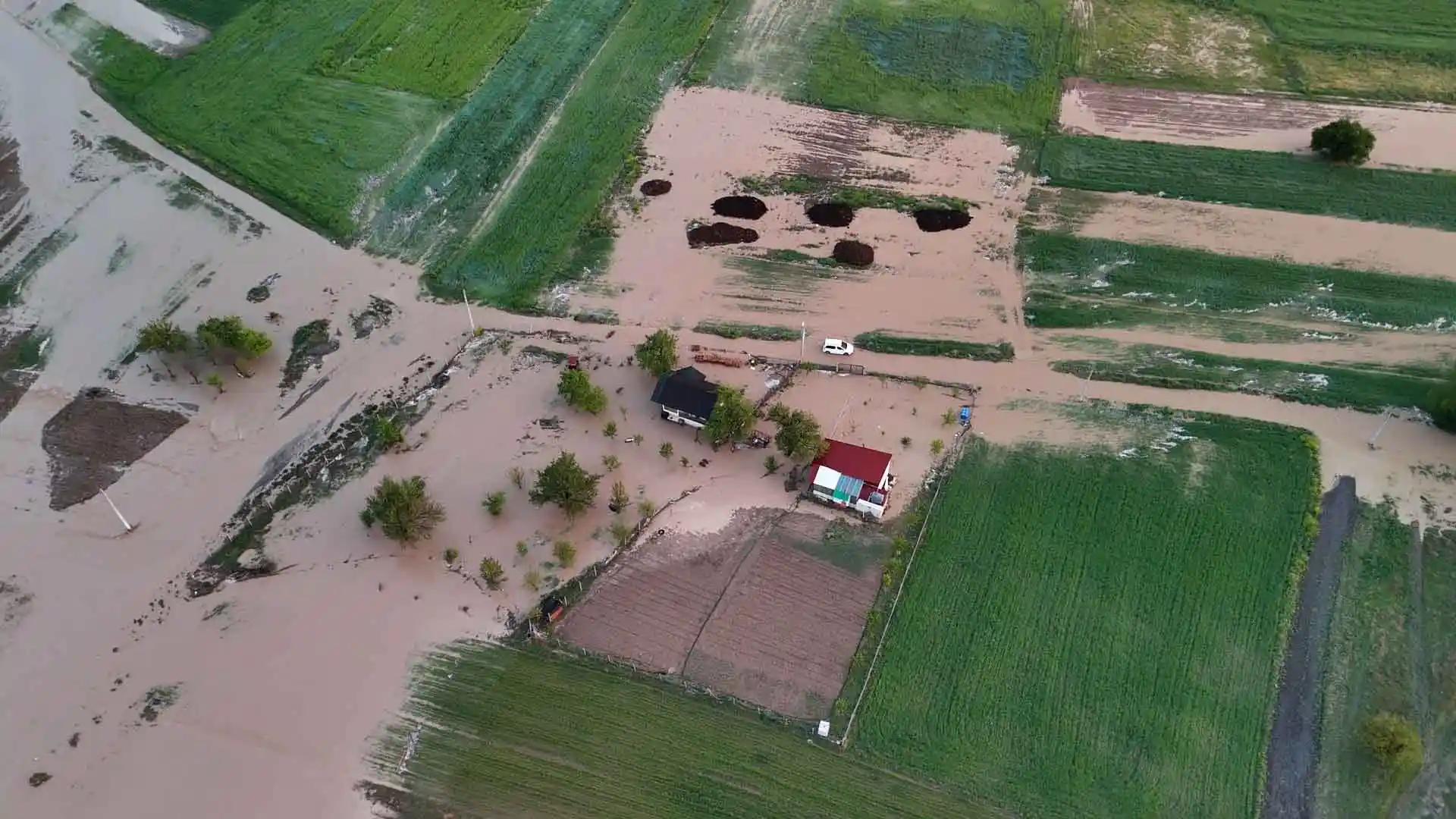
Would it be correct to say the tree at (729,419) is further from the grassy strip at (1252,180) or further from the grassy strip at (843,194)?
the grassy strip at (1252,180)

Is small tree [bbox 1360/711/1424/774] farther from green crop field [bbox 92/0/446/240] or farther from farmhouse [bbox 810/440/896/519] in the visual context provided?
green crop field [bbox 92/0/446/240]

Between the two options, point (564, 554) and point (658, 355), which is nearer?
point (564, 554)

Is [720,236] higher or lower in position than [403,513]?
higher

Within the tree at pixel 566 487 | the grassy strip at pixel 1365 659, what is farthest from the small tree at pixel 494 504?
the grassy strip at pixel 1365 659

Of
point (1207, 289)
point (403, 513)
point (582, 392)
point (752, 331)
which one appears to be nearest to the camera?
point (403, 513)

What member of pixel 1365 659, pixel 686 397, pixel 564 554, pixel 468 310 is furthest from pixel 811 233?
pixel 1365 659

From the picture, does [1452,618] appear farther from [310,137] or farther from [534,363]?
[310,137]

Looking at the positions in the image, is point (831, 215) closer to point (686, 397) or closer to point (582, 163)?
point (582, 163)
